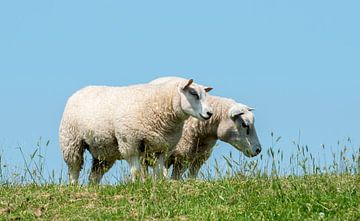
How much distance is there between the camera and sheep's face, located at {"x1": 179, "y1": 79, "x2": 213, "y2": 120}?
1522cm

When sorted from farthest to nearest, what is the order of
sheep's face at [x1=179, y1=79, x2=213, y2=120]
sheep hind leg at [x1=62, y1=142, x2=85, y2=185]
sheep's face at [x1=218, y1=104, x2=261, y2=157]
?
sheep's face at [x1=218, y1=104, x2=261, y2=157] < sheep hind leg at [x1=62, y1=142, x2=85, y2=185] < sheep's face at [x1=179, y1=79, x2=213, y2=120]

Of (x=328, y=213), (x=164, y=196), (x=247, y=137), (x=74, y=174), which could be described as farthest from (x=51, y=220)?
(x=247, y=137)

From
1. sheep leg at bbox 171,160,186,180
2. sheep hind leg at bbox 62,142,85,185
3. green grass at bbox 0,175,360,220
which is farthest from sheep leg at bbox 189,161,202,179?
green grass at bbox 0,175,360,220

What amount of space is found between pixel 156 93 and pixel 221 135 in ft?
8.09

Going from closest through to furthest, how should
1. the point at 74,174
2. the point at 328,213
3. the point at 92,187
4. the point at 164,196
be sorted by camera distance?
the point at 328,213, the point at 164,196, the point at 92,187, the point at 74,174

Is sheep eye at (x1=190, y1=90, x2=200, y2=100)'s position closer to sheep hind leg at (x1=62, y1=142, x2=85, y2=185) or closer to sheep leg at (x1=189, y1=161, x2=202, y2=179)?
sheep leg at (x1=189, y1=161, x2=202, y2=179)

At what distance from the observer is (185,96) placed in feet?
50.3

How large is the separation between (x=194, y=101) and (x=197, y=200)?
4.59 meters

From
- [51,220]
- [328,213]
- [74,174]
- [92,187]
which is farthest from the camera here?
[74,174]

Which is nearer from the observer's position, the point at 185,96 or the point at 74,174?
the point at 185,96

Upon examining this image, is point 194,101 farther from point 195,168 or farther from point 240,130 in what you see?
point 240,130

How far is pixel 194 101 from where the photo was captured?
50.2 feet

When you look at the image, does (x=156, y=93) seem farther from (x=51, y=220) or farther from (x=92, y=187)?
(x=51, y=220)

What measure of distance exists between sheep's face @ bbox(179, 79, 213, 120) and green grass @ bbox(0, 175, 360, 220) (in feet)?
10.9
